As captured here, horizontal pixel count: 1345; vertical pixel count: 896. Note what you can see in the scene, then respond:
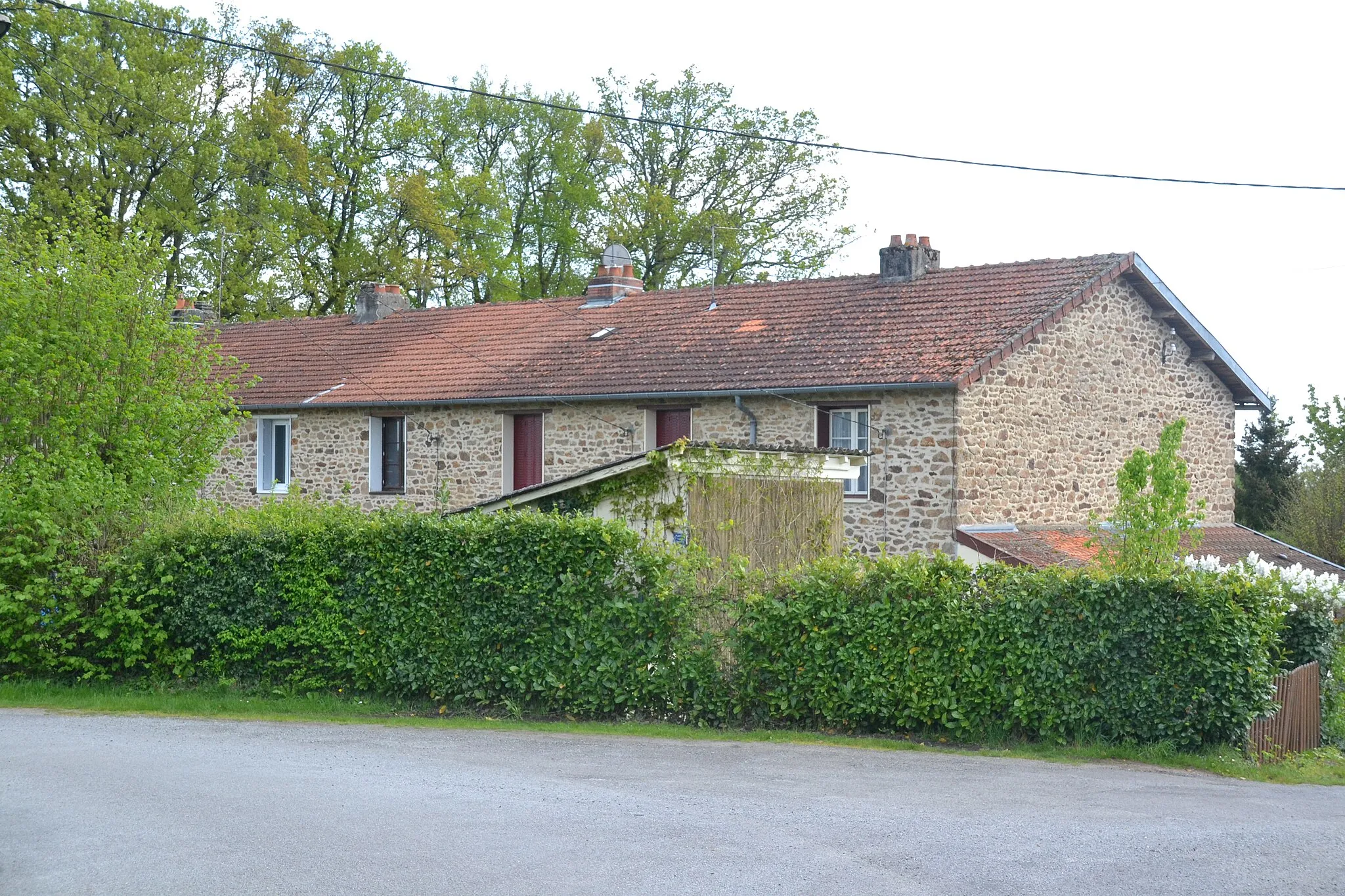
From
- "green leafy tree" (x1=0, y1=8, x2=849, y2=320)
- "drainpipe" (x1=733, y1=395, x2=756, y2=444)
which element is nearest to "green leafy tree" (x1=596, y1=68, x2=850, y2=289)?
"green leafy tree" (x1=0, y1=8, x2=849, y2=320)

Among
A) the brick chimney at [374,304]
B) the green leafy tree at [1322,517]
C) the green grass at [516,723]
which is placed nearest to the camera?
the green grass at [516,723]

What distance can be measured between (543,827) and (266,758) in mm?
3619

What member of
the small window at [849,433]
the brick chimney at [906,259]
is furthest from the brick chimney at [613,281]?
the small window at [849,433]

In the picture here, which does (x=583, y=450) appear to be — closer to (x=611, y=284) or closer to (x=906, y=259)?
(x=611, y=284)

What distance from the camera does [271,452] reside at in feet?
96.1

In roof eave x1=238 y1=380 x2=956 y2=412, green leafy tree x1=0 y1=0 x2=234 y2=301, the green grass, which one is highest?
green leafy tree x1=0 y1=0 x2=234 y2=301

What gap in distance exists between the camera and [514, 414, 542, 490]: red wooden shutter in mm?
A: 25625

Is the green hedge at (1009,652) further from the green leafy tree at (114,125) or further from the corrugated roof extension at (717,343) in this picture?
the green leafy tree at (114,125)

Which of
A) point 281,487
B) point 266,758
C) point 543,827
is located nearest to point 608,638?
point 266,758

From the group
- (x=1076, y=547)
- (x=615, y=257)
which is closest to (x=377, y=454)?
(x=615, y=257)

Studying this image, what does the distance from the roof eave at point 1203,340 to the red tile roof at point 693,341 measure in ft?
2.27

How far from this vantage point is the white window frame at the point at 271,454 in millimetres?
28750

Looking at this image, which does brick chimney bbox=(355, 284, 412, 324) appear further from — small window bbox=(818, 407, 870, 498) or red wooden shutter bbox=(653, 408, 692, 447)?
small window bbox=(818, 407, 870, 498)

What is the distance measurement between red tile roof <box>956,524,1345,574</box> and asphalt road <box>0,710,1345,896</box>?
7.72 meters
